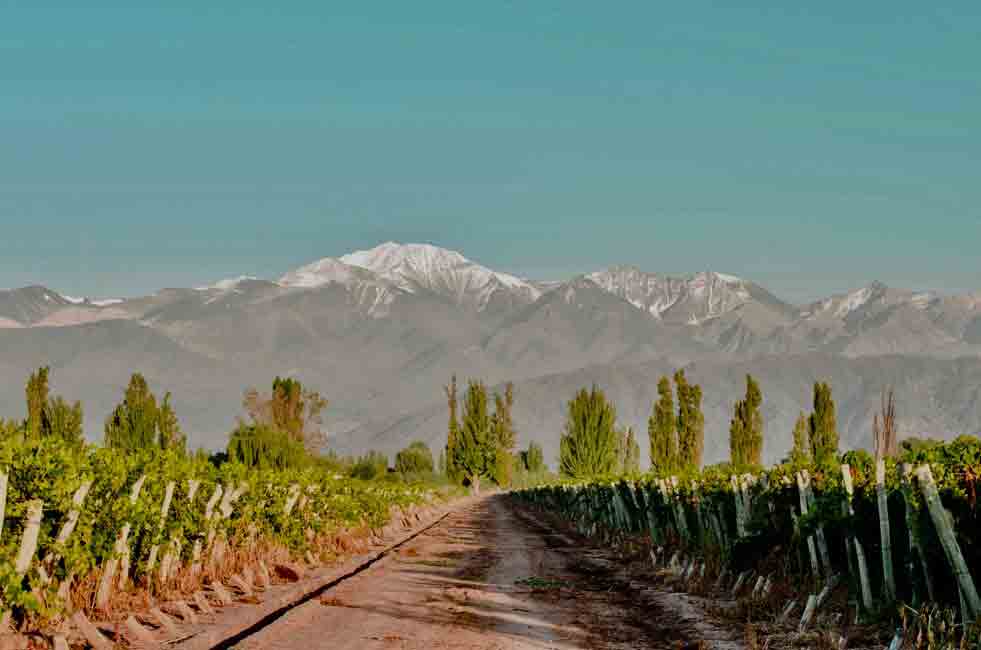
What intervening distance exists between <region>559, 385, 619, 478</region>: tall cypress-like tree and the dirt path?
250 ft

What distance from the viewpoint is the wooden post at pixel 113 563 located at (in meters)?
13.4

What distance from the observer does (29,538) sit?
11.0 metres

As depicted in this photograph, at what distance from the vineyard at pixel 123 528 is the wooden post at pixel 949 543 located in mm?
8003

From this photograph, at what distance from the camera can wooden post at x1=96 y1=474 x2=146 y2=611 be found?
527 inches

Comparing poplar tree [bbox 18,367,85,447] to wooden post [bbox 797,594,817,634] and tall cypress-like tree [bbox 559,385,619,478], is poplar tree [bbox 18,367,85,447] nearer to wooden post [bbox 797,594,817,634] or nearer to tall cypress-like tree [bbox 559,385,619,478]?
wooden post [bbox 797,594,817,634]

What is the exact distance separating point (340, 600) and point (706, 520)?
30.7ft

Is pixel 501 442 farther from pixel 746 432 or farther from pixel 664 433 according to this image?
pixel 746 432

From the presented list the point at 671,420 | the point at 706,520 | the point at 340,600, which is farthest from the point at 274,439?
the point at 671,420

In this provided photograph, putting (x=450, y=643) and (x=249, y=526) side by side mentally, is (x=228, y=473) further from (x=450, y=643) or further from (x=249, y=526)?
(x=450, y=643)

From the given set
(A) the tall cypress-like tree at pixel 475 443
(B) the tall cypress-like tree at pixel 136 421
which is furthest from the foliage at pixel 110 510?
(A) the tall cypress-like tree at pixel 475 443

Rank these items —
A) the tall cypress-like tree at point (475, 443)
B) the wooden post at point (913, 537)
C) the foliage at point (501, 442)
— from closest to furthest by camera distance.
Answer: the wooden post at point (913, 537)
the tall cypress-like tree at point (475, 443)
the foliage at point (501, 442)

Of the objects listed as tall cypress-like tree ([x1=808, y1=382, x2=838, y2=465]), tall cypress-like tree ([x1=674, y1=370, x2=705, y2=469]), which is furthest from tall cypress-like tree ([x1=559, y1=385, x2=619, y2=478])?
tall cypress-like tree ([x1=808, y1=382, x2=838, y2=465])

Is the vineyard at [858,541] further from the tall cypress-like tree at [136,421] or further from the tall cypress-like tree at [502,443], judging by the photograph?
the tall cypress-like tree at [502,443]

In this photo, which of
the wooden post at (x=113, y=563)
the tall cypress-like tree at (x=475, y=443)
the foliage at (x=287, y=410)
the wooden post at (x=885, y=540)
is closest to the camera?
the wooden post at (x=113, y=563)
